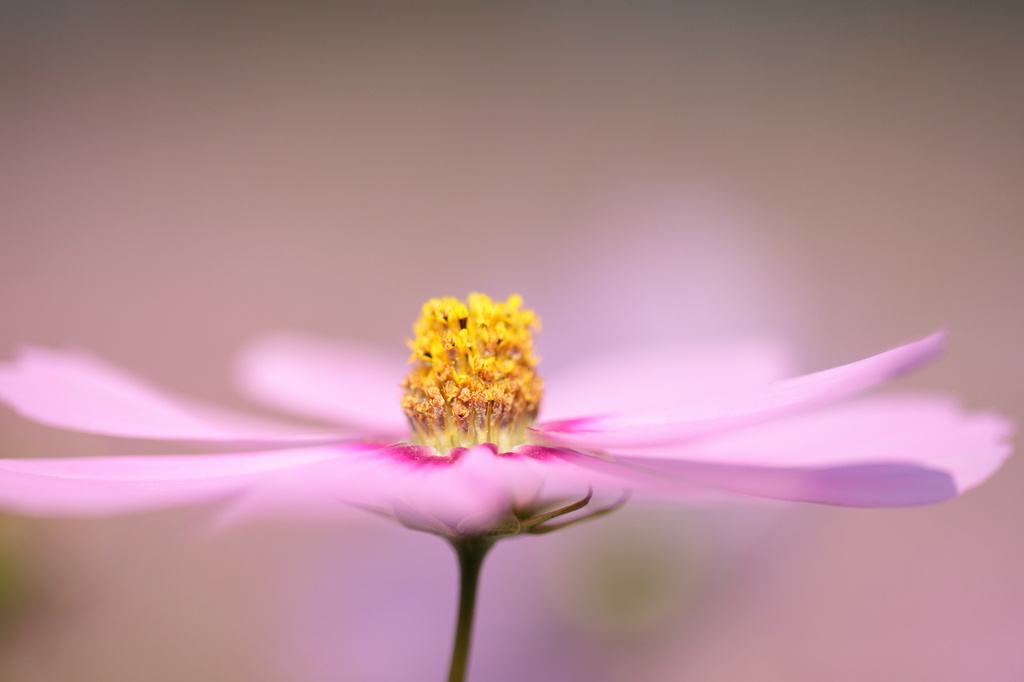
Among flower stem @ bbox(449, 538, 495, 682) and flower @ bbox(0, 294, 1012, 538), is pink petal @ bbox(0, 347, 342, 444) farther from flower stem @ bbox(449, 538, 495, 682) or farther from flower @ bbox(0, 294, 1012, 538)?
flower stem @ bbox(449, 538, 495, 682)

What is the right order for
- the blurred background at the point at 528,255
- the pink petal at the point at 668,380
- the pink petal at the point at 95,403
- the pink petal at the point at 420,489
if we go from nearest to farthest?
the pink petal at the point at 420,489 < the pink petal at the point at 95,403 < the pink petal at the point at 668,380 < the blurred background at the point at 528,255

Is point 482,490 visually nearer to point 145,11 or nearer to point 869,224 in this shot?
point 869,224

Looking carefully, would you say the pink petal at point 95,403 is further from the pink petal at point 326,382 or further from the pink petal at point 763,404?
the pink petal at point 763,404

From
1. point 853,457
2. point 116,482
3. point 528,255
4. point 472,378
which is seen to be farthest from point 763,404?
point 528,255

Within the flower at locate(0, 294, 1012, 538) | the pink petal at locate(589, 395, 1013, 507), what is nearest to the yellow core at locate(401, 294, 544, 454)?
the flower at locate(0, 294, 1012, 538)

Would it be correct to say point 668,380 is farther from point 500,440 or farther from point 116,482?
point 116,482

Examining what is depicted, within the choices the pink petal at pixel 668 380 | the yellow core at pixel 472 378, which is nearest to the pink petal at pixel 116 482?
the yellow core at pixel 472 378

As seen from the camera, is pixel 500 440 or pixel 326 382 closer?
pixel 500 440
